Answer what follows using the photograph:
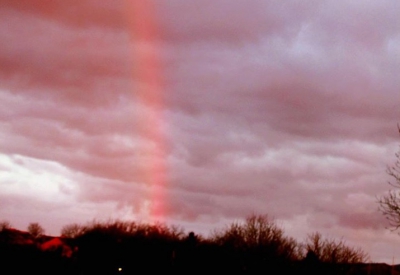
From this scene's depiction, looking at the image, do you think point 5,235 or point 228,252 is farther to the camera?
point 228,252

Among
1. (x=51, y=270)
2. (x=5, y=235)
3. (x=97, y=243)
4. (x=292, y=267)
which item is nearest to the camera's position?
(x=51, y=270)

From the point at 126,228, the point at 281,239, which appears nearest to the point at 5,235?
the point at 126,228

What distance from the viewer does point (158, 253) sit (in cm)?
6438

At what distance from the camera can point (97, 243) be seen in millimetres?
64688

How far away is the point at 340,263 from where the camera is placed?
76250 mm

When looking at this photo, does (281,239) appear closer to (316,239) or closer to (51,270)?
(316,239)

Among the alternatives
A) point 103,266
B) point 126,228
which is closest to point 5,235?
point 103,266

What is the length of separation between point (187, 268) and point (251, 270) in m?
7.61

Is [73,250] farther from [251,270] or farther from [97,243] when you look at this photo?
[251,270]

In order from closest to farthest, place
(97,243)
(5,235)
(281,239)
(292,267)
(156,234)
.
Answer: (5,235), (97,243), (292,267), (156,234), (281,239)

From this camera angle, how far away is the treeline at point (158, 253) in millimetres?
54031

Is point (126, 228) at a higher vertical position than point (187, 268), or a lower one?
higher

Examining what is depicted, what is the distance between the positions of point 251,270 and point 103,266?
1411 centimetres

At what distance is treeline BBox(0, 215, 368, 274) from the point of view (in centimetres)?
5403
